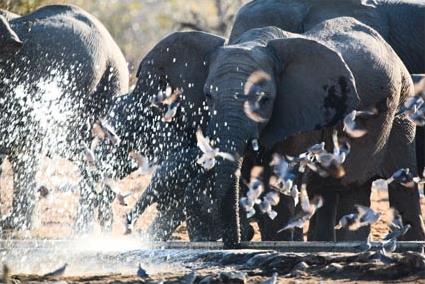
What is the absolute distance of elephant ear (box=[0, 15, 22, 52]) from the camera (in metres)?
13.4

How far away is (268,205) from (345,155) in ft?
3.94

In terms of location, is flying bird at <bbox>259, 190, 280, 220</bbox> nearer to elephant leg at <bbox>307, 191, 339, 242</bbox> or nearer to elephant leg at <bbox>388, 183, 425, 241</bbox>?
elephant leg at <bbox>307, 191, 339, 242</bbox>

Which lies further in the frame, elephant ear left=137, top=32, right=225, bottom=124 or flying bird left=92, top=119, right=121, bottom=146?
elephant ear left=137, top=32, right=225, bottom=124

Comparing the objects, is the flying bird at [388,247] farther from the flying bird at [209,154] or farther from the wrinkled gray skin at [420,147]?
the wrinkled gray skin at [420,147]

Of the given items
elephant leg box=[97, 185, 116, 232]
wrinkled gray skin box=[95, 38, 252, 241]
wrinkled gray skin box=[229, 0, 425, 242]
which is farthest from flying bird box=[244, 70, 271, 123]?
elephant leg box=[97, 185, 116, 232]

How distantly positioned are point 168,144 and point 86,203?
1936 millimetres

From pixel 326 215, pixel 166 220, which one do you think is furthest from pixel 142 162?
pixel 326 215

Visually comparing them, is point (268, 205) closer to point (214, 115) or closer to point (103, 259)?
point (214, 115)

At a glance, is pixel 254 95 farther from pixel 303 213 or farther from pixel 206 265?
pixel 206 265

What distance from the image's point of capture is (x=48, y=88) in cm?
1369

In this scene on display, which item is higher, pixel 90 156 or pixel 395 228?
pixel 90 156

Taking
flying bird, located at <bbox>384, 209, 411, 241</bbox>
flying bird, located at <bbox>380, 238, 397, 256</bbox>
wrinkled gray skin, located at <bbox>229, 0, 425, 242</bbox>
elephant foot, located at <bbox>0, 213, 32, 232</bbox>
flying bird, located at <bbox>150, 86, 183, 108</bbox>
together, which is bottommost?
flying bird, located at <bbox>380, 238, 397, 256</bbox>

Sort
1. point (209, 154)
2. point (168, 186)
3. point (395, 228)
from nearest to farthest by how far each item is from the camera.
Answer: point (209, 154), point (395, 228), point (168, 186)

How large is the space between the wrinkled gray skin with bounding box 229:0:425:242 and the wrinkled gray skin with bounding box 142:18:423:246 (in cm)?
53
